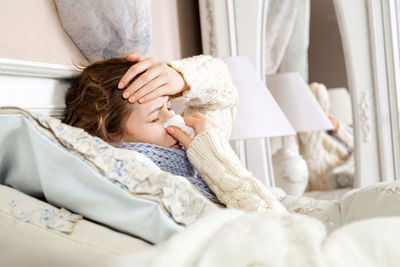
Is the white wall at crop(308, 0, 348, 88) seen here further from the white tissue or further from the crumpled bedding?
the crumpled bedding

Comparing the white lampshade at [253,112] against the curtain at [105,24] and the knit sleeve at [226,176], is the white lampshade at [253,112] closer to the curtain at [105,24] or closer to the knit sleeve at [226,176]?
the curtain at [105,24]

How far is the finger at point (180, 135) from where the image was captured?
1.16 metres

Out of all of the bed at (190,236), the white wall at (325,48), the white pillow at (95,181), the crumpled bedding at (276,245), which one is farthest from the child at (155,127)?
the white wall at (325,48)

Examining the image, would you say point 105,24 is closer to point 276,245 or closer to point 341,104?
point 276,245

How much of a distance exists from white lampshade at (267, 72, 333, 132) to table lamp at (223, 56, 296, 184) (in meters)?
0.38

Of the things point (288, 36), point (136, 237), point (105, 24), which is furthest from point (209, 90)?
point (288, 36)

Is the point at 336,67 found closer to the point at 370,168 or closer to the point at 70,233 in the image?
the point at 370,168

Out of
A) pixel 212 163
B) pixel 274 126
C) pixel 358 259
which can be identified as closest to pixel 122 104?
pixel 212 163

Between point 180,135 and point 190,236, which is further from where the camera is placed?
point 180,135

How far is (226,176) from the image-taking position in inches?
39.9

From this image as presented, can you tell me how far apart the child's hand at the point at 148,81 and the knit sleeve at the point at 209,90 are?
0.22ft

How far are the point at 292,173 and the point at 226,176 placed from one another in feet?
3.65

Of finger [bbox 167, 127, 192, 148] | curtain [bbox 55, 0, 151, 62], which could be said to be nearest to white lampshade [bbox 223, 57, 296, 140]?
curtain [bbox 55, 0, 151, 62]

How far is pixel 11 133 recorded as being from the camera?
0.71 metres
